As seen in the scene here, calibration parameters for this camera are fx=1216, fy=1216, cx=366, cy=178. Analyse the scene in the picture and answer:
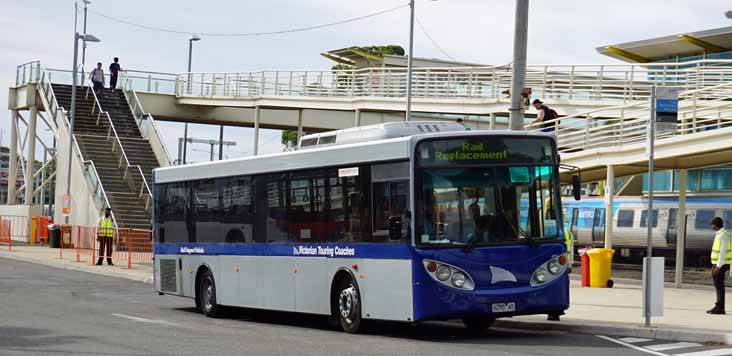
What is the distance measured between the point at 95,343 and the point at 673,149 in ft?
58.4

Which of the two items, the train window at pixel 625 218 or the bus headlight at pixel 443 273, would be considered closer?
the bus headlight at pixel 443 273

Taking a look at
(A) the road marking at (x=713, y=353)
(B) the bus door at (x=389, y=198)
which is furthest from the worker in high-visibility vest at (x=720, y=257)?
(B) the bus door at (x=389, y=198)

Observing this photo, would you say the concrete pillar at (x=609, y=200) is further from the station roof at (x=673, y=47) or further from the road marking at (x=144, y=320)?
the station roof at (x=673, y=47)

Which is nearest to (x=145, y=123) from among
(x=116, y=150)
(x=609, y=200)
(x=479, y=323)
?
(x=116, y=150)

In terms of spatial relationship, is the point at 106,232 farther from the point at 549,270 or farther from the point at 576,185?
the point at 549,270

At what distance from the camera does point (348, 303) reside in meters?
16.9

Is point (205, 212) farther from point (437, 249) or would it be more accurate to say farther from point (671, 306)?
point (671, 306)

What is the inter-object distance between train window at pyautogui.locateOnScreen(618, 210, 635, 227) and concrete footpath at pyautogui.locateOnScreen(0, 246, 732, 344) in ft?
61.5

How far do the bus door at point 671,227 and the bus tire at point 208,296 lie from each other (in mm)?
28048

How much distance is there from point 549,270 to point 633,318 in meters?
3.56

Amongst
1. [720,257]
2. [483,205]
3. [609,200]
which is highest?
[609,200]

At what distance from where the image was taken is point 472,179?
623 inches

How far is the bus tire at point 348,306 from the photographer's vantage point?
54.7ft

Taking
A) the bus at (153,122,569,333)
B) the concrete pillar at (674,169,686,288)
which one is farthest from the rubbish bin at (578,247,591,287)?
the bus at (153,122,569,333)
